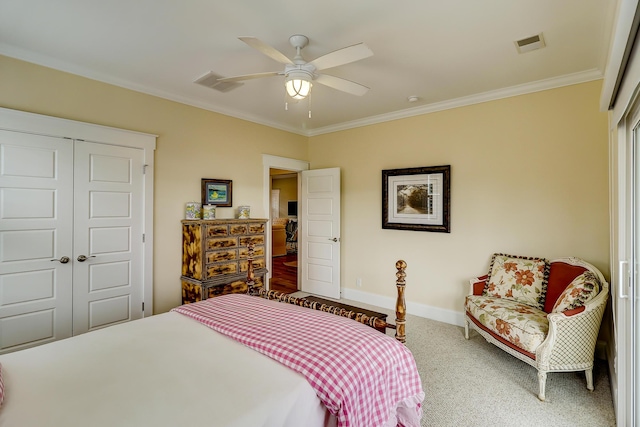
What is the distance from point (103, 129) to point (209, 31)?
1615 mm

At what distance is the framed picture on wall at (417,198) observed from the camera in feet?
12.5

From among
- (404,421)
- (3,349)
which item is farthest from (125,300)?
(404,421)

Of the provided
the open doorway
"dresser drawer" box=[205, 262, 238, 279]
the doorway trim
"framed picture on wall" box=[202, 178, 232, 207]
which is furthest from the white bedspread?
the open doorway

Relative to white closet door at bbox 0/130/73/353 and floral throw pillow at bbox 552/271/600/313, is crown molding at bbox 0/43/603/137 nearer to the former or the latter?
white closet door at bbox 0/130/73/353

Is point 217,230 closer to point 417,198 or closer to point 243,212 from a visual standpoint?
point 243,212

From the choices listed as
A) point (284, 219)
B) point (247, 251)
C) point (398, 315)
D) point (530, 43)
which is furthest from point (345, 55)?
point (284, 219)

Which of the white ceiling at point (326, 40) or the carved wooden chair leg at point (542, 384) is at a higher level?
the white ceiling at point (326, 40)

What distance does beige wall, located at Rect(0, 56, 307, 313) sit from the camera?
2.68 meters

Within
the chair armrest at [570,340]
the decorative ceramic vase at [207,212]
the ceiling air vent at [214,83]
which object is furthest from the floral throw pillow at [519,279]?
the ceiling air vent at [214,83]

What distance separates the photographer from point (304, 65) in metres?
2.18

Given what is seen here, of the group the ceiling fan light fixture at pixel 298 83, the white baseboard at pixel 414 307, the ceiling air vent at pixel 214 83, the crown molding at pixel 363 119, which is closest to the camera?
the ceiling fan light fixture at pixel 298 83

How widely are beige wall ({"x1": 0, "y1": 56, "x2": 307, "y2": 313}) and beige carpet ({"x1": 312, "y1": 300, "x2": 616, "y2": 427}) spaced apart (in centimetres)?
291

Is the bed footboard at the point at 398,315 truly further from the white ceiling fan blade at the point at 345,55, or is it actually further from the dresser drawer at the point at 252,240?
the dresser drawer at the point at 252,240

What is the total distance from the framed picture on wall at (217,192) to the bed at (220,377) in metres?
2.14
